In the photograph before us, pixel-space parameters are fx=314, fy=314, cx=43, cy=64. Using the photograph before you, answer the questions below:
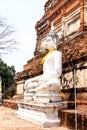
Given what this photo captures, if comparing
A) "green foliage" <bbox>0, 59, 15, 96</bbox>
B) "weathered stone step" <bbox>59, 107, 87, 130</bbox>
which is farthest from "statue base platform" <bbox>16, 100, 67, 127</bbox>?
"green foliage" <bbox>0, 59, 15, 96</bbox>

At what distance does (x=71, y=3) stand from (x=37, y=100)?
8.15m

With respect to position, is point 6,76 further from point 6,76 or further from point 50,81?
point 50,81

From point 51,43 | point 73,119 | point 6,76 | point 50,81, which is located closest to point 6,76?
point 6,76

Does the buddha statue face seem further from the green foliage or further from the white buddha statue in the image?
the green foliage

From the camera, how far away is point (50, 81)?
7750 mm

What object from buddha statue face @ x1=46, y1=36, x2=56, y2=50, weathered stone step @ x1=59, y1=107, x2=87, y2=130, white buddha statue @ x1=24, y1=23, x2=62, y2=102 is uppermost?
buddha statue face @ x1=46, y1=36, x2=56, y2=50

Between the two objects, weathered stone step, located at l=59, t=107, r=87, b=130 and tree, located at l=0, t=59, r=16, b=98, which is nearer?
weathered stone step, located at l=59, t=107, r=87, b=130

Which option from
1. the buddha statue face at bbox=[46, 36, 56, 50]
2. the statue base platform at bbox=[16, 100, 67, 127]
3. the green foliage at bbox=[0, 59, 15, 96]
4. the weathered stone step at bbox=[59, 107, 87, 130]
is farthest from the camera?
the green foliage at bbox=[0, 59, 15, 96]

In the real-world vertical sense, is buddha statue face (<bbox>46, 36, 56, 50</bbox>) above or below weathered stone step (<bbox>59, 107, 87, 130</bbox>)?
above

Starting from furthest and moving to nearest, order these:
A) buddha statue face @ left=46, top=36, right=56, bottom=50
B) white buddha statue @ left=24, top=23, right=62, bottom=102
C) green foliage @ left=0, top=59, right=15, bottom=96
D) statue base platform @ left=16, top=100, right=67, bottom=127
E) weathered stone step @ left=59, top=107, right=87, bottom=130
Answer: green foliage @ left=0, top=59, right=15, bottom=96, buddha statue face @ left=46, top=36, right=56, bottom=50, white buddha statue @ left=24, top=23, right=62, bottom=102, statue base platform @ left=16, top=100, right=67, bottom=127, weathered stone step @ left=59, top=107, right=87, bottom=130

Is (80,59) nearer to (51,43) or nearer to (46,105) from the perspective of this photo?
(51,43)

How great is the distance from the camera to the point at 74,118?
6.47 metres

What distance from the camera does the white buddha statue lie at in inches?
305

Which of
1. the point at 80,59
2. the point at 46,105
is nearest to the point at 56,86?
the point at 46,105
